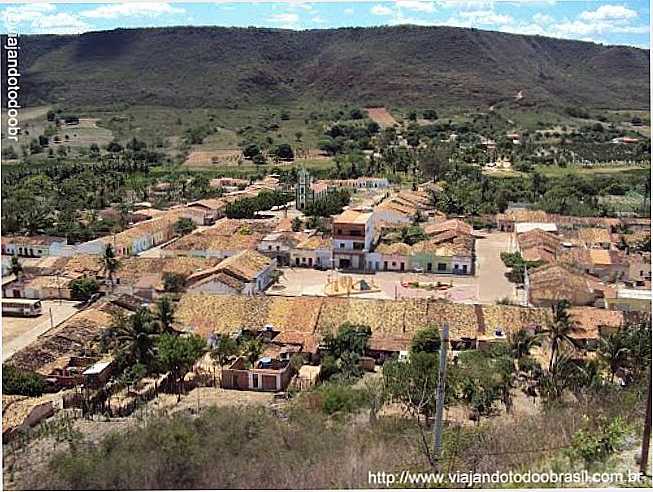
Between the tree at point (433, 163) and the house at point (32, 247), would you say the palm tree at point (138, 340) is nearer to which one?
the house at point (32, 247)

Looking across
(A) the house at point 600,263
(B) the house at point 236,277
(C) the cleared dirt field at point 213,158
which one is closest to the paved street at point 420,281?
(B) the house at point 236,277

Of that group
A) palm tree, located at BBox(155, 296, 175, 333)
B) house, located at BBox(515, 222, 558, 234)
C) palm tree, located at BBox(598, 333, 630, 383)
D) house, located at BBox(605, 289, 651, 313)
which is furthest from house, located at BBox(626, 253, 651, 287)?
palm tree, located at BBox(155, 296, 175, 333)

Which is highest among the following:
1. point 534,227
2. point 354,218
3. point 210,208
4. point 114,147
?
point 114,147

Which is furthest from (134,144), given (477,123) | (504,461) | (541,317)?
(504,461)

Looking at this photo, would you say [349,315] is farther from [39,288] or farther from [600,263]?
[600,263]

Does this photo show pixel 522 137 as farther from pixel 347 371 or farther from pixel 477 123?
pixel 347 371


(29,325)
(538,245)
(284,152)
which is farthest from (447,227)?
(284,152)
